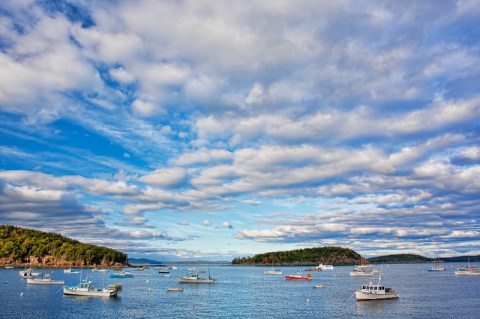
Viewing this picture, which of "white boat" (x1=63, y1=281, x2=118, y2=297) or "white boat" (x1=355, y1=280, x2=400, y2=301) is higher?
"white boat" (x1=355, y1=280, x2=400, y2=301)

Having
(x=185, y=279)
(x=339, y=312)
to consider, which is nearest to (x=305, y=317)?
(x=339, y=312)

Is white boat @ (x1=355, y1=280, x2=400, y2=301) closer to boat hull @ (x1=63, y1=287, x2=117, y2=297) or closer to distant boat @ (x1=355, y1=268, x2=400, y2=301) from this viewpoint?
distant boat @ (x1=355, y1=268, x2=400, y2=301)

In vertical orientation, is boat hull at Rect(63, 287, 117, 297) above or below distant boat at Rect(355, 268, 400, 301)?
below

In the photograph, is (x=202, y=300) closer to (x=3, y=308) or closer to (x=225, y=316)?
(x=225, y=316)

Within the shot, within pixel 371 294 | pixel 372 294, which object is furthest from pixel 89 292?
pixel 372 294

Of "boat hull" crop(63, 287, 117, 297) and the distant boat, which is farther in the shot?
"boat hull" crop(63, 287, 117, 297)

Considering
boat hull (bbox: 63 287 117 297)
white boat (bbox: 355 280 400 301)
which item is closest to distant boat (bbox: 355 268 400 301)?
white boat (bbox: 355 280 400 301)

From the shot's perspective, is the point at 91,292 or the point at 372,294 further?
the point at 91,292

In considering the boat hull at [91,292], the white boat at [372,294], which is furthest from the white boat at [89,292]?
the white boat at [372,294]

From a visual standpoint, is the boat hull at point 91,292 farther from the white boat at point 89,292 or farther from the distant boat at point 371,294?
the distant boat at point 371,294

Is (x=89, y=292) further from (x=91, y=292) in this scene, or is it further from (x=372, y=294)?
(x=372, y=294)

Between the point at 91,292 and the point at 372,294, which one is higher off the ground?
the point at 372,294

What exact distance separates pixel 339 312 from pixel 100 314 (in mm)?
50227

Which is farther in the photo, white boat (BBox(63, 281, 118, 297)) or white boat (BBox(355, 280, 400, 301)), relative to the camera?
white boat (BBox(63, 281, 118, 297))
